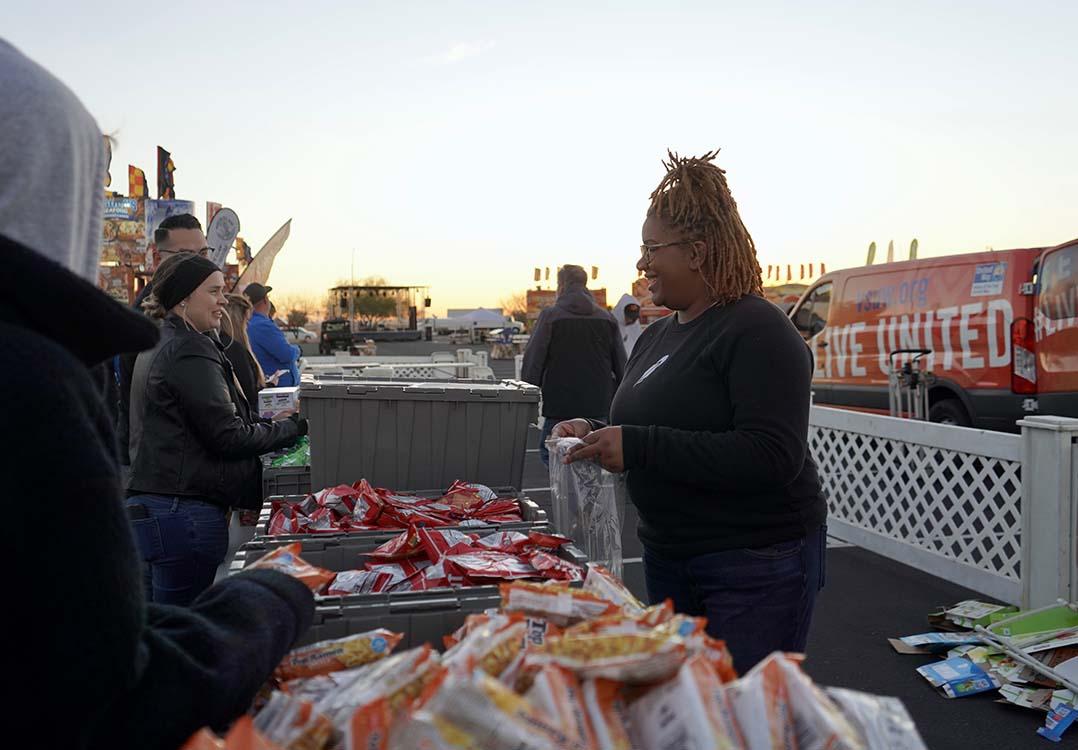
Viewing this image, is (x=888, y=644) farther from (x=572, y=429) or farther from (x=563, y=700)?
(x=563, y=700)

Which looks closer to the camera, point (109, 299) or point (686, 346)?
point (109, 299)

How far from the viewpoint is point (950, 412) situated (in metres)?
9.82

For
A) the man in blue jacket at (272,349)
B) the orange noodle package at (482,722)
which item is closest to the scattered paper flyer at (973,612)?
the orange noodle package at (482,722)

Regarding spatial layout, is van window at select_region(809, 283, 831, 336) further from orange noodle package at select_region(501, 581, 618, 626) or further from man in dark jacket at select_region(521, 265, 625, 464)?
orange noodle package at select_region(501, 581, 618, 626)

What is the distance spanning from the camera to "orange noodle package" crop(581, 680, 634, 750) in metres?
1.11

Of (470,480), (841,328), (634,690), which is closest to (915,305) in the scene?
(841,328)

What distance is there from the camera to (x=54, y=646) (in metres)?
0.95

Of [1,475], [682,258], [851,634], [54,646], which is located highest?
[682,258]

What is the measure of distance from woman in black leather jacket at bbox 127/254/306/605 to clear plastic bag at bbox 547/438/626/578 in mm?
1211

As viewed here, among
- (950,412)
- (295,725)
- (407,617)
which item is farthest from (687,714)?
(950,412)

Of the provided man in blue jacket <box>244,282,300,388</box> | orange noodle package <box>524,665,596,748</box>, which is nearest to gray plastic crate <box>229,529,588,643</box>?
orange noodle package <box>524,665,596,748</box>

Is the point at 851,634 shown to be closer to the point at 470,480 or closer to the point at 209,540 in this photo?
the point at 470,480

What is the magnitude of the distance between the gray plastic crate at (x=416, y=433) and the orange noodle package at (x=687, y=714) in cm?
266

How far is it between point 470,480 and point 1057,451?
323 centimetres
